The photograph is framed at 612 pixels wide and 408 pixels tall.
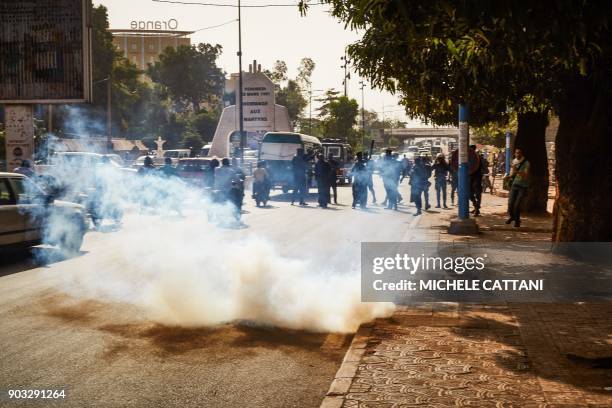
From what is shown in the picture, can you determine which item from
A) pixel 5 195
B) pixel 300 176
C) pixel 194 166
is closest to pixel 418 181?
pixel 300 176

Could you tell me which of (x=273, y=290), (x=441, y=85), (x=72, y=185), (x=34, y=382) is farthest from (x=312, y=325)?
(x=72, y=185)

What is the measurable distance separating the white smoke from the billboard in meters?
11.7

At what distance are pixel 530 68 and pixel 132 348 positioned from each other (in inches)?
370

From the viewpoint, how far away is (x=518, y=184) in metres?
16.8

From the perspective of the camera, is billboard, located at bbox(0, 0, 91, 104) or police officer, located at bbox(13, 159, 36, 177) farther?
billboard, located at bbox(0, 0, 91, 104)

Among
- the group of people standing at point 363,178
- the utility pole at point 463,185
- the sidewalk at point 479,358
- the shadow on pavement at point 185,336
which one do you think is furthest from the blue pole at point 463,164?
the shadow on pavement at point 185,336

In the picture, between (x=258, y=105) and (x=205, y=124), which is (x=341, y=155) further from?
(x=205, y=124)

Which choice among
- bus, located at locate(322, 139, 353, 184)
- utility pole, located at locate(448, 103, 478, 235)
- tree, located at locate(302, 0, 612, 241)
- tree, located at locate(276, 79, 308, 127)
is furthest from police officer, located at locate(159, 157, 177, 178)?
tree, located at locate(276, 79, 308, 127)

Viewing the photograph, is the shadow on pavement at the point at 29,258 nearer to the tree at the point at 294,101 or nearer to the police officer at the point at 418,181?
the police officer at the point at 418,181

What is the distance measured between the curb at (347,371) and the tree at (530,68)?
3.00m

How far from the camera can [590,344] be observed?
662cm

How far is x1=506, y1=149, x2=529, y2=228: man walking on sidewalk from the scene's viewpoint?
1681 cm

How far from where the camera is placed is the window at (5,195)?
39.9 ft

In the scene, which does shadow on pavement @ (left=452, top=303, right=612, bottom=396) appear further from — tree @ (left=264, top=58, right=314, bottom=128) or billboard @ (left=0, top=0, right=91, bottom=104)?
tree @ (left=264, top=58, right=314, bottom=128)
